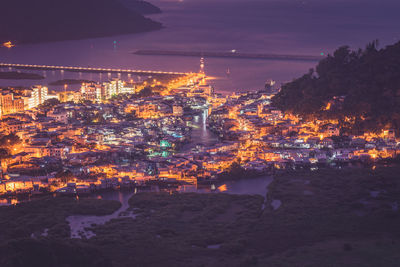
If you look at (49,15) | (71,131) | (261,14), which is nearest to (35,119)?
(71,131)

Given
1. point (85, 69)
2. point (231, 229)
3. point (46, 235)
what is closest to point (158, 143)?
point (231, 229)

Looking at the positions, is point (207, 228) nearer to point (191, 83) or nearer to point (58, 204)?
point (58, 204)

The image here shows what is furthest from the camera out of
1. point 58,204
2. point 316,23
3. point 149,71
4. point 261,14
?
point 261,14

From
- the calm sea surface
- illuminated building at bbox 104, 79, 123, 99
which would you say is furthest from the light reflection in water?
the calm sea surface

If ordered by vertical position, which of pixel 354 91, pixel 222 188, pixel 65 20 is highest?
pixel 65 20

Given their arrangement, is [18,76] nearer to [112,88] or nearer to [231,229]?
[112,88]

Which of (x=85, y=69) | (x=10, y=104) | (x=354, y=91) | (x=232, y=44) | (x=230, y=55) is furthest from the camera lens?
(x=232, y=44)

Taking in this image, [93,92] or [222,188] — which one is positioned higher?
[93,92]
